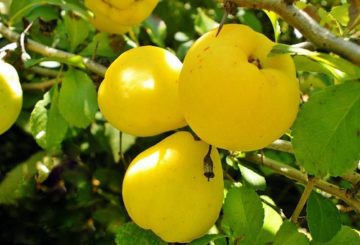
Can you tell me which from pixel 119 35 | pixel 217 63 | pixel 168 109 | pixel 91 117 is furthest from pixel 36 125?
pixel 217 63

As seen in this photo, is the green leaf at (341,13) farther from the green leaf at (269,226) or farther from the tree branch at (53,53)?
the tree branch at (53,53)

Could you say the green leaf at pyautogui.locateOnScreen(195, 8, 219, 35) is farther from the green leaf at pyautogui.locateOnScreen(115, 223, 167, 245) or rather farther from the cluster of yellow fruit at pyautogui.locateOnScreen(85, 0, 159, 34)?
the green leaf at pyautogui.locateOnScreen(115, 223, 167, 245)

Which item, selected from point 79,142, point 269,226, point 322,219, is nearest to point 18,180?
point 79,142

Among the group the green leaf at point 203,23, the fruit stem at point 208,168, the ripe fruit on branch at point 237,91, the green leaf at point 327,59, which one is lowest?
the green leaf at point 203,23

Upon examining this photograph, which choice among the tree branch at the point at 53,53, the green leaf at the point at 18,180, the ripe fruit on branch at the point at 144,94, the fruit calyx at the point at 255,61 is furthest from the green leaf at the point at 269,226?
the green leaf at the point at 18,180

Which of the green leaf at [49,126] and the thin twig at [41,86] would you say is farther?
the thin twig at [41,86]

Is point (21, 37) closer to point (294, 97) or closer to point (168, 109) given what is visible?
point (168, 109)

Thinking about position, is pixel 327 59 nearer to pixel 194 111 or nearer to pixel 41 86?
pixel 194 111
